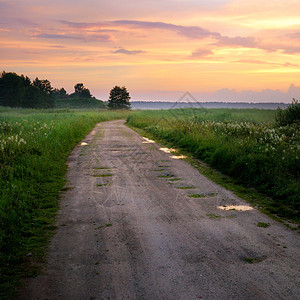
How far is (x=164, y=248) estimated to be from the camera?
458cm

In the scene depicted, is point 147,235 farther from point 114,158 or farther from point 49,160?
point 114,158

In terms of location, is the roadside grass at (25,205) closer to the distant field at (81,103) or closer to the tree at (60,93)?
the distant field at (81,103)

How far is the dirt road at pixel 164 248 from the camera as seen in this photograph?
11.6 ft

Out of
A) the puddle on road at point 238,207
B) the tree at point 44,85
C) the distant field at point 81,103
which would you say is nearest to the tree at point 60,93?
the distant field at point 81,103

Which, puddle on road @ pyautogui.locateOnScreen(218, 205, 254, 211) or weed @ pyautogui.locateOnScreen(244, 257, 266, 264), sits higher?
puddle on road @ pyautogui.locateOnScreen(218, 205, 254, 211)

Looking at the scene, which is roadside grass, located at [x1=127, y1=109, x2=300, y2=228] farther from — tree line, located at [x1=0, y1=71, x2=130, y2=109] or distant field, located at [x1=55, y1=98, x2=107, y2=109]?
distant field, located at [x1=55, y1=98, x2=107, y2=109]

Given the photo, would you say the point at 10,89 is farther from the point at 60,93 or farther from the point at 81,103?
the point at 60,93

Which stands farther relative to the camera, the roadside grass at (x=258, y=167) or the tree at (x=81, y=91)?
the tree at (x=81, y=91)

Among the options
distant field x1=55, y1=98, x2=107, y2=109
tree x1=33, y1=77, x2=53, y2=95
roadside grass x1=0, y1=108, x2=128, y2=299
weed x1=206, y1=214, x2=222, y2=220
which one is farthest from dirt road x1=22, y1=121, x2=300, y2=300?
distant field x1=55, y1=98, x2=107, y2=109

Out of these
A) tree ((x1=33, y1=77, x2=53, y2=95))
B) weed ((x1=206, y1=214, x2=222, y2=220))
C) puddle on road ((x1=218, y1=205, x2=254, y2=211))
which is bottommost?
weed ((x1=206, y1=214, x2=222, y2=220))

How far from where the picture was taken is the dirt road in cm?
353

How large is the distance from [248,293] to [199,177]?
6195mm

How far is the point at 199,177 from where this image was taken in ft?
31.4

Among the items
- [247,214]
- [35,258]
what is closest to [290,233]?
[247,214]
